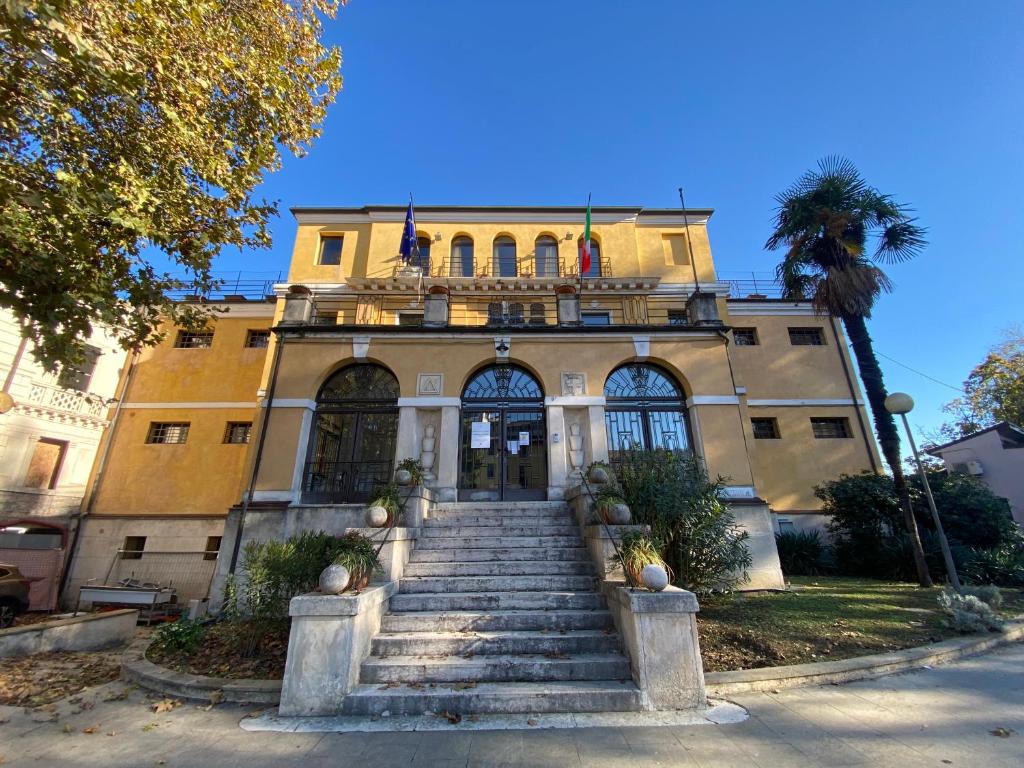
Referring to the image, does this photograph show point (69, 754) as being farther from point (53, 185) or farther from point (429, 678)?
point (53, 185)

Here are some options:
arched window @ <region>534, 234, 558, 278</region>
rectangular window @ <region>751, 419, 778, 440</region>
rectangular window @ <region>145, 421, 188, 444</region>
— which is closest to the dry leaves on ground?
rectangular window @ <region>145, 421, 188, 444</region>

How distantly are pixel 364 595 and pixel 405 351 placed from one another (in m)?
7.38

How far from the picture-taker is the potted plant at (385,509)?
6.31m

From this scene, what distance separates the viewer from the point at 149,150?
6.81 m

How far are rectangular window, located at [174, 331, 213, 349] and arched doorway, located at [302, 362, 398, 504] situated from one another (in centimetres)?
1218

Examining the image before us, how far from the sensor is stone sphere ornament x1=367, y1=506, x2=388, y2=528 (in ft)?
20.7

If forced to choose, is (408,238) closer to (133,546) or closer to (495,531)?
(495,531)

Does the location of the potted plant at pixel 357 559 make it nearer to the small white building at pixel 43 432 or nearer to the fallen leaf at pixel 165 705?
the fallen leaf at pixel 165 705

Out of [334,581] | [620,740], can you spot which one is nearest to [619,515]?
[620,740]

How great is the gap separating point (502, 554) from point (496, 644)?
201 cm

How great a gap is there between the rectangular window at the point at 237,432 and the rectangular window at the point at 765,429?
21.6 metres

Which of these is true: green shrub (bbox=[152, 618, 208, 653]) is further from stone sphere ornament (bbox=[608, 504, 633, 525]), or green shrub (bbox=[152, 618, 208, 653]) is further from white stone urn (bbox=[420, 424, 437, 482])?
stone sphere ornament (bbox=[608, 504, 633, 525])

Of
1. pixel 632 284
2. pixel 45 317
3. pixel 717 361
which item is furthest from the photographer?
pixel 632 284

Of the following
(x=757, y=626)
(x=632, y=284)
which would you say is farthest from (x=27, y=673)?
(x=632, y=284)
